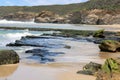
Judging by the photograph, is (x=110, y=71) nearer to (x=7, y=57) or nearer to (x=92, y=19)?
(x=7, y=57)

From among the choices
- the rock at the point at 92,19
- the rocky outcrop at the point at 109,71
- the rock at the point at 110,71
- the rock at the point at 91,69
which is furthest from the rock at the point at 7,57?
the rock at the point at 92,19

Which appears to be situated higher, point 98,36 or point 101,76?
point 101,76

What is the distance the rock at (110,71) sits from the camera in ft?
33.6

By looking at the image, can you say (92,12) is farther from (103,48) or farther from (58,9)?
(103,48)

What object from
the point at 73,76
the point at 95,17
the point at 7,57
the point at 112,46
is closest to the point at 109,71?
the point at 73,76

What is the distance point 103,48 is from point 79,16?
91.5 metres

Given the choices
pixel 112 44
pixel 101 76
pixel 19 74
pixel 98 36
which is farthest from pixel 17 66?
pixel 98 36

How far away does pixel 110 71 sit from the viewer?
10.9 meters

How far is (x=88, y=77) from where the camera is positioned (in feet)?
41.5

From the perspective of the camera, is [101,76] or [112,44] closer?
[101,76]

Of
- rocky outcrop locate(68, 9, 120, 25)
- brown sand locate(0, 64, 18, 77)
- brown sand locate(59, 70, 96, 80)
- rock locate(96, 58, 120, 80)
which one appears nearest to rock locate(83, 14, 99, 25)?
rocky outcrop locate(68, 9, 120, 25)

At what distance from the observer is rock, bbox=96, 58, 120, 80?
10.2 m

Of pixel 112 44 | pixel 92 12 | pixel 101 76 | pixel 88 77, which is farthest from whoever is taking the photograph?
pixel 92 12

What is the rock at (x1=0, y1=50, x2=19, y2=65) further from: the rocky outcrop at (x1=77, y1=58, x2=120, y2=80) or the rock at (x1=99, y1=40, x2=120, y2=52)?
the rock at (x1=99, y1=40, x2=120, y2=52)
